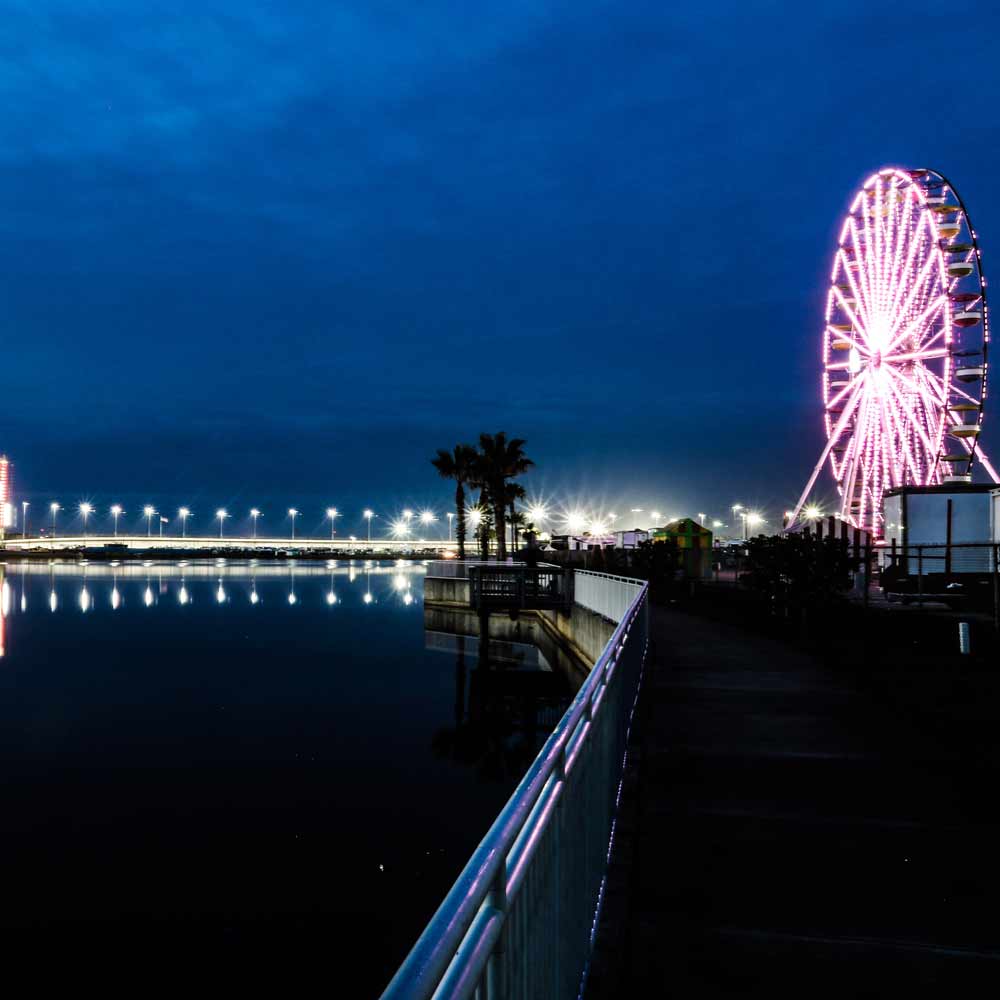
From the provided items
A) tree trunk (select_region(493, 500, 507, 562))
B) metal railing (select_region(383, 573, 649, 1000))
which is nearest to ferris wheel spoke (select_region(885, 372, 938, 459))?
metal railing (select_region(383, 573, 649, 1000))

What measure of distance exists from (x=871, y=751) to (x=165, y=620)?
56.8 metres

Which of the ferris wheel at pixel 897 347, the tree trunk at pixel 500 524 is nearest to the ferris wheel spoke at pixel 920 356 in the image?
the ferris wheel at pixel 897 347

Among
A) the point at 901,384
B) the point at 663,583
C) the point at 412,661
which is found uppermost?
the point at 901,384

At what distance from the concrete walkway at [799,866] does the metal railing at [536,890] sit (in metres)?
0.39

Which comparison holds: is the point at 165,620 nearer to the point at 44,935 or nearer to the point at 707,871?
A: the point at 44,935

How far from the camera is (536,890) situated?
11.4 ft

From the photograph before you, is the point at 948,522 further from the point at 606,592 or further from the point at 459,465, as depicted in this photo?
the point at 459,465

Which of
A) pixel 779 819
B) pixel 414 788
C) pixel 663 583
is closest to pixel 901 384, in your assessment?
pixel 663 583

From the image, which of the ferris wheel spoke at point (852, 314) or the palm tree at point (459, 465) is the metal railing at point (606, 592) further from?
the palm tree at point (459, 465)

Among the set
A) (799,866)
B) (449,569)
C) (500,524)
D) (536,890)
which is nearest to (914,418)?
(449,569)

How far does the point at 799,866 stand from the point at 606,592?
19.4m

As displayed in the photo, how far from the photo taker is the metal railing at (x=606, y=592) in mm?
21953

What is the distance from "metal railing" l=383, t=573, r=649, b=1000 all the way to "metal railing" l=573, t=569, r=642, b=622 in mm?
12909

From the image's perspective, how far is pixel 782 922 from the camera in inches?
203
